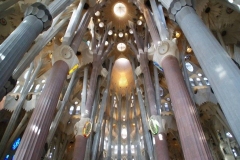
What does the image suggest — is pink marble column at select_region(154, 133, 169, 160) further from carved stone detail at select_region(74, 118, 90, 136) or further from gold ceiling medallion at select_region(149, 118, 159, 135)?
carved stone detail at select_region(74, 118, 90, 136)

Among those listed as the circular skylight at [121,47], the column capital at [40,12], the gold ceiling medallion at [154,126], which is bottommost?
the gold ceiling medallion at [154,126]

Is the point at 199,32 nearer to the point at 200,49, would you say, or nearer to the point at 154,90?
the point at 200,49

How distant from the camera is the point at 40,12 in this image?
7.59 m

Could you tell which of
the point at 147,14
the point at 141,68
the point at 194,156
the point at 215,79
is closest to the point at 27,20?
the point at 215,79

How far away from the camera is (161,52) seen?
9547 millimetres

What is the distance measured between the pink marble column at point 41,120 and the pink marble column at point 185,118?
4.68m

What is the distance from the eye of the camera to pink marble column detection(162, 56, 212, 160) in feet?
20.8

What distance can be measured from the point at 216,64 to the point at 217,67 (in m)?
0.12

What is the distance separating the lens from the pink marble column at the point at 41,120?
22.4 ft

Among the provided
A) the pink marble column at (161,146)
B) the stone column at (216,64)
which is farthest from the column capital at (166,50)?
the pink marble column at (161,146)

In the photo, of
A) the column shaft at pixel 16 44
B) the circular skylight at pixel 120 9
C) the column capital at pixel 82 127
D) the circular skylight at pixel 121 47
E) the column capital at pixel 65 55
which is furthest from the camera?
the circular skylight at pixel 121 47

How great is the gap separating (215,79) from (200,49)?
1.16 m

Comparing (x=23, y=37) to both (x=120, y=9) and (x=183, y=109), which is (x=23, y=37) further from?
(x=120, y=9)

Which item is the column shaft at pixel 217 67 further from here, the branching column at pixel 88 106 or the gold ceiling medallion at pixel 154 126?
the branching column at pixel 88 106
